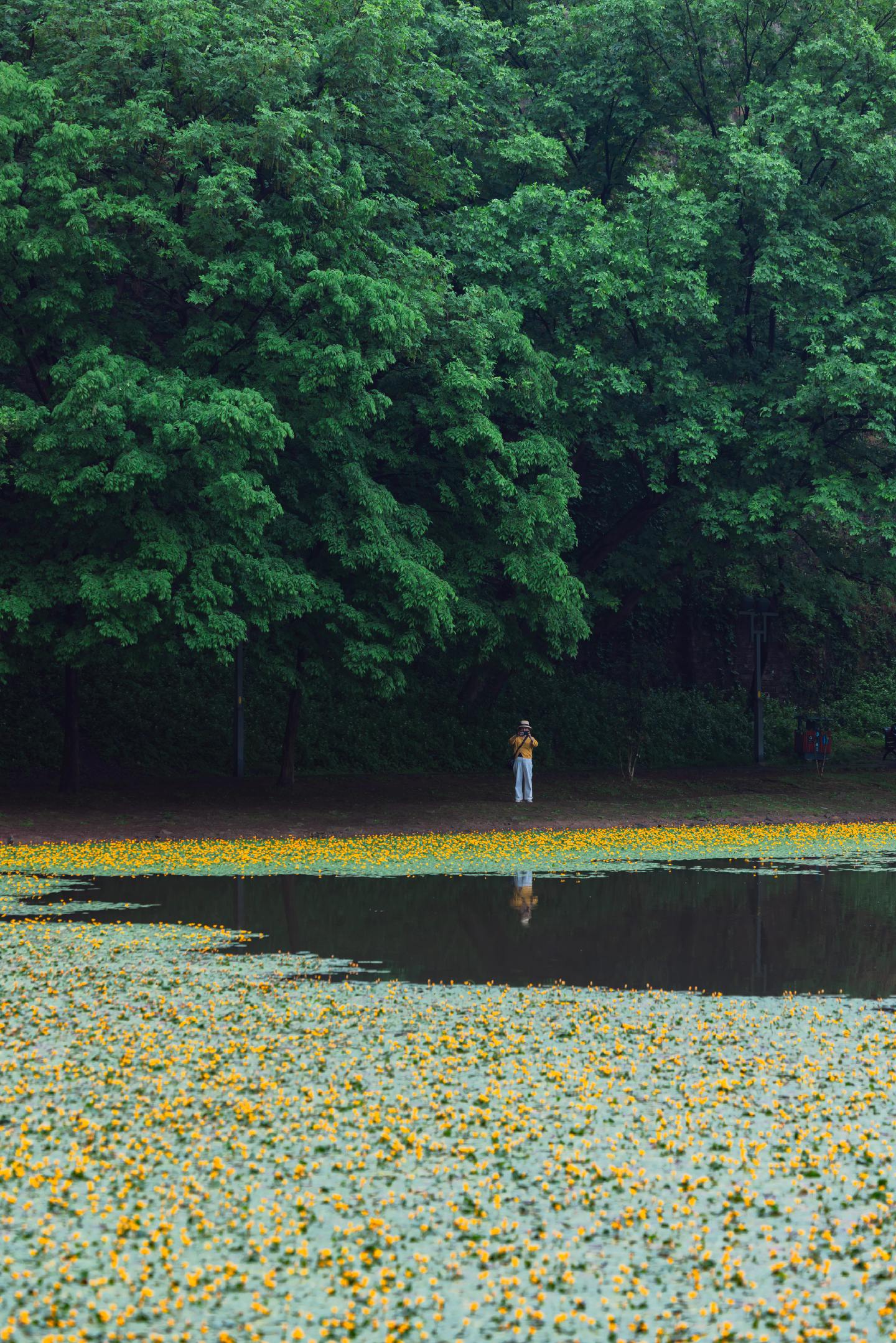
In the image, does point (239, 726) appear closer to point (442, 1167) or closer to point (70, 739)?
point (70, 739)

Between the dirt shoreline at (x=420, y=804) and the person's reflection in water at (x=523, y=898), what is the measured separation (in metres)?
6.98

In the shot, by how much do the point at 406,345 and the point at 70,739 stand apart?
10.2m

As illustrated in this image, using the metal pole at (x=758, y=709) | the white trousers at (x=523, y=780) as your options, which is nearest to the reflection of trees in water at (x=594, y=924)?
the white trousers at (x=523, y=780)

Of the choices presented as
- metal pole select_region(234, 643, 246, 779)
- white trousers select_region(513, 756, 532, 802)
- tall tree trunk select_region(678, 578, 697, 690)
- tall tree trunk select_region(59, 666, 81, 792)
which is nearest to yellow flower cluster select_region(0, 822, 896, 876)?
white trousers select_region(513, 756, 532, 802)

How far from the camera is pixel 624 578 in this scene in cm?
3397

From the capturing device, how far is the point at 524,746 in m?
29.9

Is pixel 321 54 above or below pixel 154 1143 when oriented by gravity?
above

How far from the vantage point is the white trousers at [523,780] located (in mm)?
29859

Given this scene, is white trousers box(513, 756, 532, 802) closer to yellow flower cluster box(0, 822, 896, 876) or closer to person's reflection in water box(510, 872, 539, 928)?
yellow flower cluster box(0, 822, 896, 876)

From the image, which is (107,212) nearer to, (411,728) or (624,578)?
(624,578)

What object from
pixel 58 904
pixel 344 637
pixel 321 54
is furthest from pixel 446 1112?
pixel 321 54

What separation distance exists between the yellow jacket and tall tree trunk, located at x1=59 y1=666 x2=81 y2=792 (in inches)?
339

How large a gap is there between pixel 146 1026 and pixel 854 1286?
586 centimetres

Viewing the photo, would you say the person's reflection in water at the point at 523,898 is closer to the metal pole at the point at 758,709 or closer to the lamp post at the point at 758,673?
the metal pole at the point at 758,709
